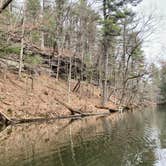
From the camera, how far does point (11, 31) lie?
1513 centimetres

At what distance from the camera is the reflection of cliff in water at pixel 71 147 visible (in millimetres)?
11240

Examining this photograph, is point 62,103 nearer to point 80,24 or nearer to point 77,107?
point 77,107

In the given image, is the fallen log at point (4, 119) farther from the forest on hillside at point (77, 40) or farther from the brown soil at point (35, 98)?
the forest on hillside at point (77, 40)

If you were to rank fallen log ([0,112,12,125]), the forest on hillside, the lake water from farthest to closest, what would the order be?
1. the forest on hillside
2. fallen log ([0,112,12,125])
3. the lake water

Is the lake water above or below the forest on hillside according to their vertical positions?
below

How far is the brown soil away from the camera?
2375cm

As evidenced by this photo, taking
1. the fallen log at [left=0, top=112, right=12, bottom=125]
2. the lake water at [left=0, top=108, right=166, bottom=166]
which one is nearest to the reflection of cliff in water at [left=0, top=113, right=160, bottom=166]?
the lake water at [left=0, top=108, right=166, bottom=166]

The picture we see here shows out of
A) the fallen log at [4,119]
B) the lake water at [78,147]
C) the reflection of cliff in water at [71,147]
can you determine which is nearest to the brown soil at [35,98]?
the fallen log at [4,119]

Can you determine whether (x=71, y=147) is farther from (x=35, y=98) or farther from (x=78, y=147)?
(x=35, y=98)

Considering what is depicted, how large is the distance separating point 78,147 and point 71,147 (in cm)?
31

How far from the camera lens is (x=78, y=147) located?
13938 millimetres

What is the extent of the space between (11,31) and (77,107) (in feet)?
55.7

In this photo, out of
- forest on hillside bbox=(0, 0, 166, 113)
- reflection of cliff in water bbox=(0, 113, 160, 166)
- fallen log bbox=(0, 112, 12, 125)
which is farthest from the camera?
forest on hillside bbox=(0, 0, 166, 113)

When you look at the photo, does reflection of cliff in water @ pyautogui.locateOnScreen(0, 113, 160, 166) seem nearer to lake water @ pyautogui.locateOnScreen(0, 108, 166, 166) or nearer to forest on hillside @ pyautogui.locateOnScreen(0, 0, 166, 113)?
lake water @ pyautogui.locateOnScreen(0, 108, 166, 166)
